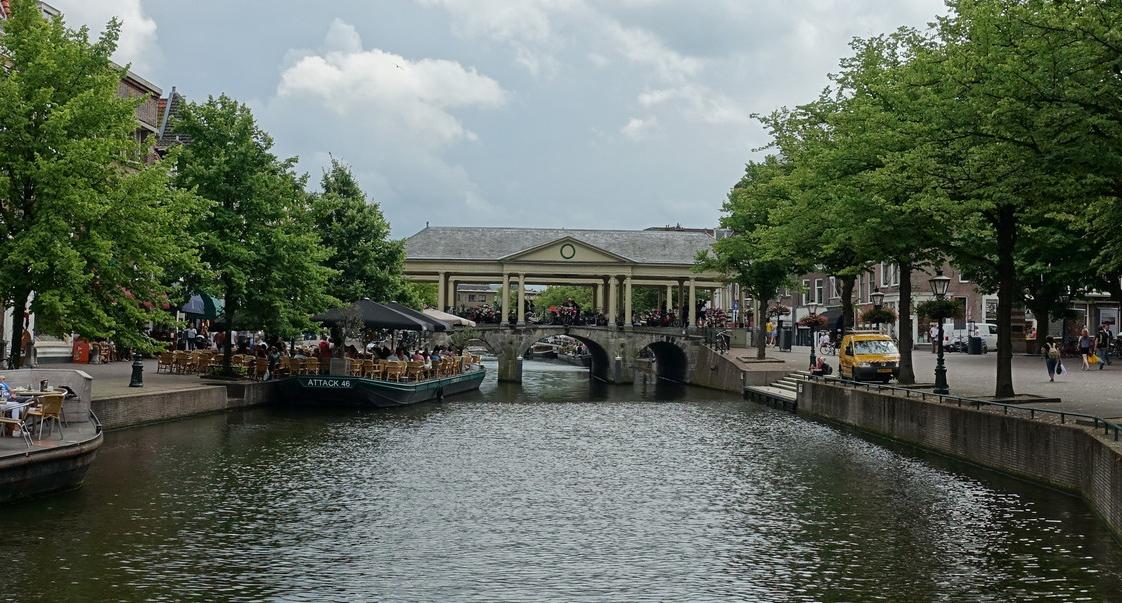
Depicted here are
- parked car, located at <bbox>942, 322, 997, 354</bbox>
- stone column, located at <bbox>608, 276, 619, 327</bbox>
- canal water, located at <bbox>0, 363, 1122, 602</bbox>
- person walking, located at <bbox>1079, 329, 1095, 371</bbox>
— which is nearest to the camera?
canal water, located at <bbox>0, 363, 1122, 602</bbox>

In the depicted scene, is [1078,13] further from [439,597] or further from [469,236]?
[469,236]

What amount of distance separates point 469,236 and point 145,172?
5836cm

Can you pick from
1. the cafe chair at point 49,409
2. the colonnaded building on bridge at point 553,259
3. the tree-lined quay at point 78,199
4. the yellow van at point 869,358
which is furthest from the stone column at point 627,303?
the cafe chair at point 49,409

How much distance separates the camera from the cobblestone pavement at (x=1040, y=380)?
24875 millimetres

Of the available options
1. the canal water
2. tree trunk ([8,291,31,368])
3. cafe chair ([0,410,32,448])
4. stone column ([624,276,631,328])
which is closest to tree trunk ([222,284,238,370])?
the canal water

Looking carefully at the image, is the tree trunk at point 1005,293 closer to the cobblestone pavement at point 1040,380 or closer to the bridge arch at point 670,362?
the cobblestone pavement at point 1040,380

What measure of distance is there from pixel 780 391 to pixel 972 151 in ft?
73.8

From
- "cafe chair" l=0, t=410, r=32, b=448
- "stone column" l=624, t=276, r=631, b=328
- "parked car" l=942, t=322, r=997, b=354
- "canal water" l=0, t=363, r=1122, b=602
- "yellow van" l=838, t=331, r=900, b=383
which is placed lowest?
"canal water" l=0, t=363, r=1122, b=602

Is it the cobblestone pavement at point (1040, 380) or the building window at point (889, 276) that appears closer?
the cobblestone pavement at point (1040, 380)

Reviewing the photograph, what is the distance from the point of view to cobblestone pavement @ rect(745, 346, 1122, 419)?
24875 millimetres

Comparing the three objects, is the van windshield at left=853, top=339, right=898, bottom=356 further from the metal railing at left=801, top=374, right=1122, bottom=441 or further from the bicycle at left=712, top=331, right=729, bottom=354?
the bicycle at left=712, top=331, right=729, bottom=354

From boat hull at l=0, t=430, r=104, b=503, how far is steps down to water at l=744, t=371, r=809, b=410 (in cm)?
2664

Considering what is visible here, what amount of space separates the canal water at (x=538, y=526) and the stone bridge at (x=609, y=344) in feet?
122

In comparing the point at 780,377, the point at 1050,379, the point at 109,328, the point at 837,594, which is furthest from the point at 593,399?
the point at 837,594
